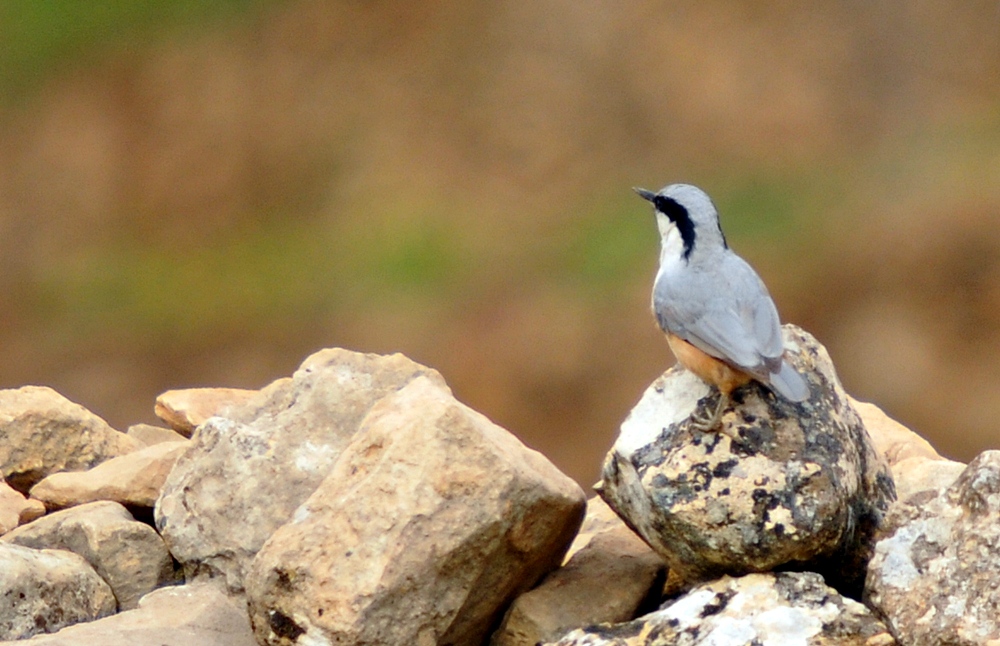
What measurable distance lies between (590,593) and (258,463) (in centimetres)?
95

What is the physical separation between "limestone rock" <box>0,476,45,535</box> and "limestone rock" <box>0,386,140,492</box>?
0.20 m

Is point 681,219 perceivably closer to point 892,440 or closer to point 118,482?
point 892,440

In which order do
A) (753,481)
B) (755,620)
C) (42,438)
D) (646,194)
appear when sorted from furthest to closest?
(42,438) < (646,194) < (753,481) < (755,620)

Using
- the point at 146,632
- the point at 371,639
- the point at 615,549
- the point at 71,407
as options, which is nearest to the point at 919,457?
the point at 615,549

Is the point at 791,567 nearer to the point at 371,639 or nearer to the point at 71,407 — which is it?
the point at 371,639

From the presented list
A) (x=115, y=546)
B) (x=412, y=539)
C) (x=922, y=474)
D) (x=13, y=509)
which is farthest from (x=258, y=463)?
(x=922, y=474)

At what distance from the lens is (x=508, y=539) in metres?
3.19

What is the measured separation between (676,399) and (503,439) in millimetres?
435

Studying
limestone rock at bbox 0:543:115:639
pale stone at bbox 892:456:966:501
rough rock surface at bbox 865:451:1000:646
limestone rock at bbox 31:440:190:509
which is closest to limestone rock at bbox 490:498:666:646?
rough rock surface at bbox 865:451:1000:646

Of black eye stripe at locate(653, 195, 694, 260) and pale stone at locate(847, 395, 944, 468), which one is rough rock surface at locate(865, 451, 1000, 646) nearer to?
black eye stripe at locate(653, 195, 694, 260)

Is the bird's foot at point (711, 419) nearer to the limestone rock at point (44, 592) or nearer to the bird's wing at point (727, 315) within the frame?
the bird's wing at point (727, 315)

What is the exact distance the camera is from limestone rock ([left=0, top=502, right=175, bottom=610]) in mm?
3637

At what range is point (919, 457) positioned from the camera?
4203 mm

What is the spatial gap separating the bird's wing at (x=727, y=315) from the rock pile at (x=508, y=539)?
140 millimetres
